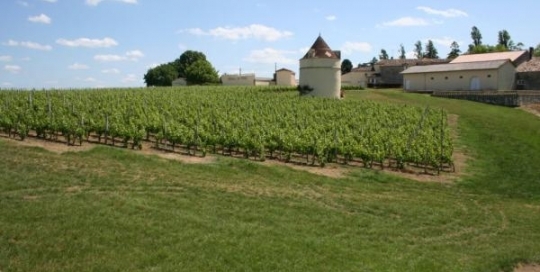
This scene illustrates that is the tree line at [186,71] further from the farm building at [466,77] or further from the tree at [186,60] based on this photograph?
the farm building at [466,77]

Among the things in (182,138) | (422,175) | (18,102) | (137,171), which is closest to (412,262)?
(137,171)

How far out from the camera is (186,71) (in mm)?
89812

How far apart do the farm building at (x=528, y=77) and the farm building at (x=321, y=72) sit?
66.0 ft

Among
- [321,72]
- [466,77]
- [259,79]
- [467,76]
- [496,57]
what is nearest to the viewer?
[321,72]

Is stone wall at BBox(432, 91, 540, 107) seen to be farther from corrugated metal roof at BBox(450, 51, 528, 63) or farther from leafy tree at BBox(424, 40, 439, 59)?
leafy tree at BBox(424, 40, 439, 59)

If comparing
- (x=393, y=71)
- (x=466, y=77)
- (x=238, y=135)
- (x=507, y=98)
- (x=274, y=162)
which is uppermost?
(x=393, y=71)

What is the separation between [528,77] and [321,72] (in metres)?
22.4

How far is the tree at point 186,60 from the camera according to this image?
9719 cm

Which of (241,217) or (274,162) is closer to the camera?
(241,217)

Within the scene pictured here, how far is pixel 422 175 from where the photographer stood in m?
19.4

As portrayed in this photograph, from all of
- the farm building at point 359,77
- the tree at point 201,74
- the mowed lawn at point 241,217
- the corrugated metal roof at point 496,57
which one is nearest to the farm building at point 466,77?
the corrugated metal roof at point 496,57

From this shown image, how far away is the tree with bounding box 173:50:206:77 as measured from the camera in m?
97.2

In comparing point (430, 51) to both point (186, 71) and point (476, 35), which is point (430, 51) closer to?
point (476, 35)

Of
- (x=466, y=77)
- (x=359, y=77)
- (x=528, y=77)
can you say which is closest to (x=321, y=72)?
(x=466, y=77)
